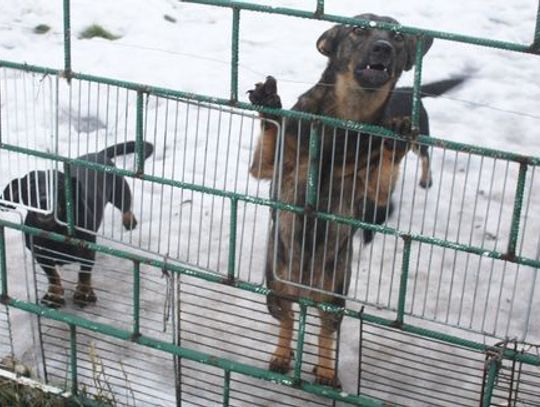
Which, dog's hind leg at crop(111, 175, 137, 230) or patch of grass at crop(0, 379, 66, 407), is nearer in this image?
patch of grass at crop(0, 379, 66, 407)

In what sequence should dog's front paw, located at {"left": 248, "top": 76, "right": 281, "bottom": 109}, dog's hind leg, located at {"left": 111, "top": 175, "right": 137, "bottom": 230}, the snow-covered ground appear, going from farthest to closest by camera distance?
1. dog's hind leg, located at {"left": 111, "top": 175, "right": 137, "bottom": 230}
2. the snow-covered ground
3. dog's front paw, located at {"left": 248, "top": 76, "right": 281, "bottom": 109}

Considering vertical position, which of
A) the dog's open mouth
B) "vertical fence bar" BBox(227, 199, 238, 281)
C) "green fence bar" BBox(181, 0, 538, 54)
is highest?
"green fence bar" BBox(181, 0, 538, 54)

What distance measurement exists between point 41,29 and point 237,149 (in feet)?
8.73

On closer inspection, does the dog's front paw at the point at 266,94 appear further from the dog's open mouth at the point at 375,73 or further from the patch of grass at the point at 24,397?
the patch of grass at the point at 24,397

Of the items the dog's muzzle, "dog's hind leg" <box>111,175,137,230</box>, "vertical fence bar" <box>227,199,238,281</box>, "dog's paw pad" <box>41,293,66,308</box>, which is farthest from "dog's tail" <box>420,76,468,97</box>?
"dog's paw pad" <box>41,293,66,308</box>

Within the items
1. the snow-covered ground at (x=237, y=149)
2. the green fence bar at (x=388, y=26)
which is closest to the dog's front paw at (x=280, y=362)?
the snow-covered ground at (x=237, y=149)

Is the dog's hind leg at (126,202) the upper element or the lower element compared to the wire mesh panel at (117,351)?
upper

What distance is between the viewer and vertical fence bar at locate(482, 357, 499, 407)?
3510 millimetres

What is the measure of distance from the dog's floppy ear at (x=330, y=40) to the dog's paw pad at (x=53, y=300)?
6.77 feet

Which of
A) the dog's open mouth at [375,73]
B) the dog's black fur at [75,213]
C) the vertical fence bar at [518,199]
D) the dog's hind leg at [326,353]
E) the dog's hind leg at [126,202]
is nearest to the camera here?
the vertical fence bar at [518,199]

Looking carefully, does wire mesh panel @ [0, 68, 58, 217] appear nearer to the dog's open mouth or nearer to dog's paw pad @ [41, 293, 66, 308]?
dog's paw pad @ [41, 293, 66, 308]

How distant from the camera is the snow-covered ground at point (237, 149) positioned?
4.91m

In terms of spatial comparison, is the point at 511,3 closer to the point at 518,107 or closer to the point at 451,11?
the point at 451,11

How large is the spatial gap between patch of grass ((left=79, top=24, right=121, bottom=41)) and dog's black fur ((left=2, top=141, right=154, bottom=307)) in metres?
2.35
